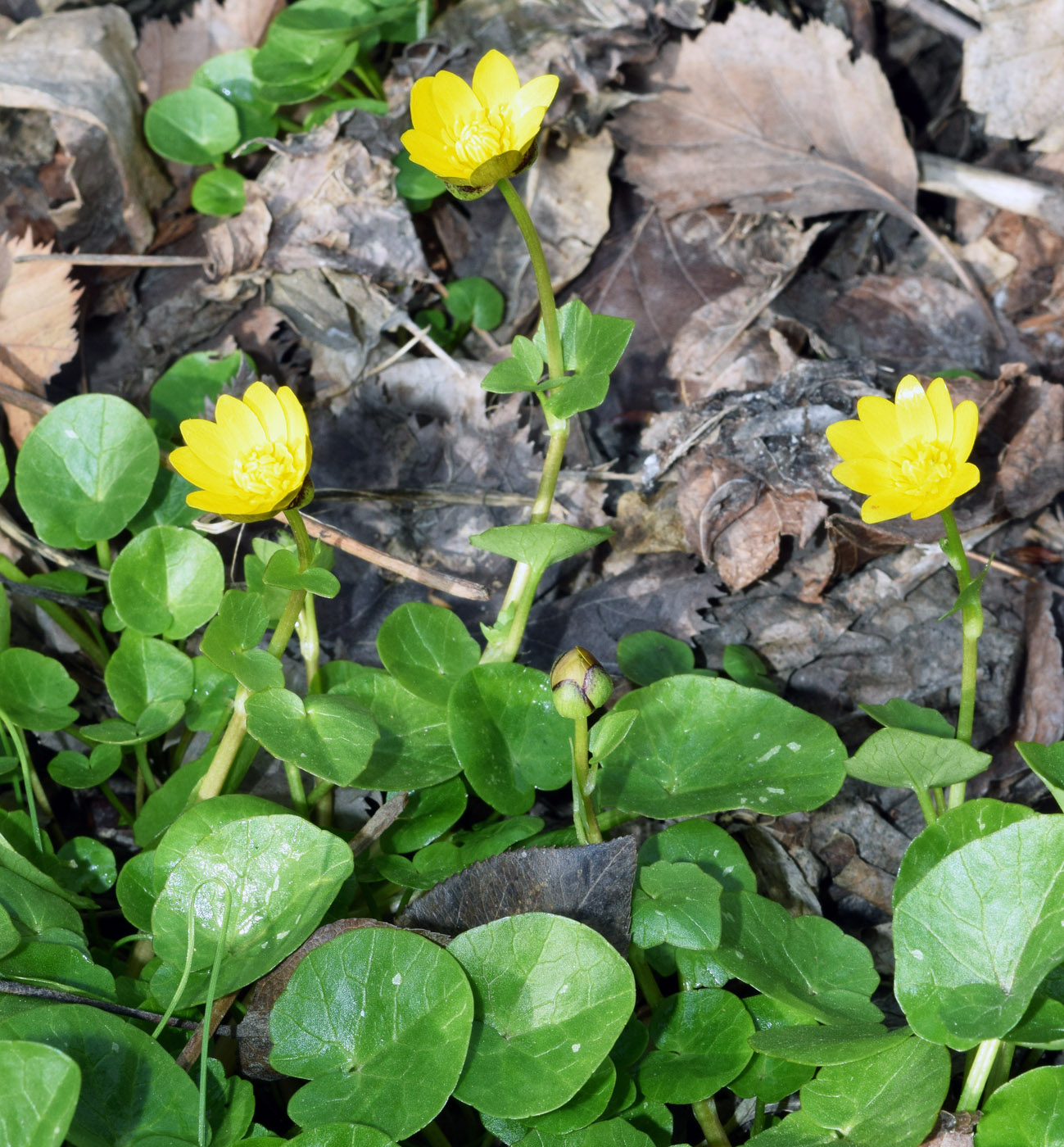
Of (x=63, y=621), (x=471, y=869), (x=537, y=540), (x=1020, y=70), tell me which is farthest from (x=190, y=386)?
(x=1020, y=70)

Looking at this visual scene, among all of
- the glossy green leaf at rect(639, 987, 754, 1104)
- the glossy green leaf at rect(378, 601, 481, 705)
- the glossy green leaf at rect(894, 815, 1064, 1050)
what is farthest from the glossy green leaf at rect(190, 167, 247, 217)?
the glossy green leaf at rect(894, 815, 1064, 1050)

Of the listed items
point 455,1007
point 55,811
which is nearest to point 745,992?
point 455,1007

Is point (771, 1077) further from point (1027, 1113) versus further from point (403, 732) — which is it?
point (403, 732)

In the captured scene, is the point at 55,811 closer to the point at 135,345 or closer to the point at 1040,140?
the point at 135,345

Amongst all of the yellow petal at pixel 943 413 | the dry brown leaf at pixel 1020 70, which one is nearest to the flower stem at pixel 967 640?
the yellow petal at pixel 943 413

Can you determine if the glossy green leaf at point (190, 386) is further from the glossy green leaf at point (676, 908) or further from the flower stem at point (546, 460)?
the glossy green leaf at point (676, 908)

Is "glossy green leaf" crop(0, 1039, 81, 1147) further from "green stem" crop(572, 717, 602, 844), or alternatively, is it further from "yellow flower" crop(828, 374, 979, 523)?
"yellow flower" crop(828, 374, 979, 523)
